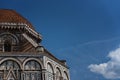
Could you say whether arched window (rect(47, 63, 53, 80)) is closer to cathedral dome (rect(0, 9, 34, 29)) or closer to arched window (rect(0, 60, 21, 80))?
arched window (rect(0, 60, 21, 80))

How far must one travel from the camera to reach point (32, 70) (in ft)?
117

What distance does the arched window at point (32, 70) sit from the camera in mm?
35438

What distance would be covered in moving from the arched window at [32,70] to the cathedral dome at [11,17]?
6910 mm

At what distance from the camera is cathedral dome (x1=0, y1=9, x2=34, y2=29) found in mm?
40312

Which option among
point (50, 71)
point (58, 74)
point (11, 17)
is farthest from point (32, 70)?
point (11, 17)

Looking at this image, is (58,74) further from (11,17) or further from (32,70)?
(11,17)

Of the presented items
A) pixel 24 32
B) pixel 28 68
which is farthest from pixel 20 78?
pixel 24 32

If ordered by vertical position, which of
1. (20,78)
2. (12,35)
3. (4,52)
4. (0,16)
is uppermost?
(0,16)

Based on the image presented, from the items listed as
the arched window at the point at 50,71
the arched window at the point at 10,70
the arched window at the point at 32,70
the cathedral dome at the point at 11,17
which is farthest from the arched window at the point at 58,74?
the cathedral dome at the point at 11,17

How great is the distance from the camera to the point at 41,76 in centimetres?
3556

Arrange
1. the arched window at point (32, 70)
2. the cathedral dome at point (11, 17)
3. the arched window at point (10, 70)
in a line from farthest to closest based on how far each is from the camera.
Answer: the cathedral dome at point (11, 17) < the arched window at point (32, 70) < the arched window at point (10, 70)

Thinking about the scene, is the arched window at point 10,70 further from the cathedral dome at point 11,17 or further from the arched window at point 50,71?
the cathedral dome at point 11,17

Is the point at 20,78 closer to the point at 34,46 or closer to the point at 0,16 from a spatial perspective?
the point at 34,46

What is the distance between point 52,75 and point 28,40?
5231 millimetres
